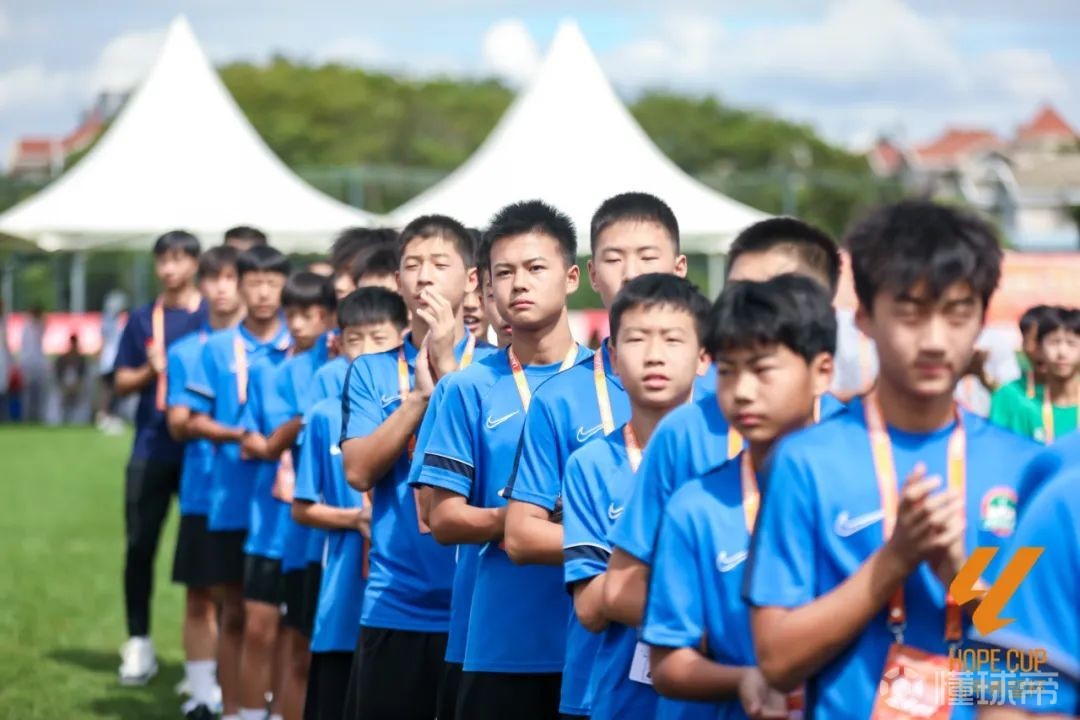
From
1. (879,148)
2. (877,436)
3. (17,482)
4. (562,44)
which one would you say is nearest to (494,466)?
(877,436)

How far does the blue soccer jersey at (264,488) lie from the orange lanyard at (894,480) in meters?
5.32

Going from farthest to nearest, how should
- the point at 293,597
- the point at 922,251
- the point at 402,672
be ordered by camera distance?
the point at 293,597, the point at 402,672, the point at 922,251

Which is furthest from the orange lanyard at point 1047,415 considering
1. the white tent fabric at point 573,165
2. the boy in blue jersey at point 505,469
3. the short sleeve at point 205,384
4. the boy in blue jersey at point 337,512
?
the white tent fabric at point 573,165

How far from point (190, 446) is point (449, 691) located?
169 inches

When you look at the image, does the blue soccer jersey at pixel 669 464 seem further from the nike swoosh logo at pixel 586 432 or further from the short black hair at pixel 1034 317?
the short black hair at pixel 1034 317

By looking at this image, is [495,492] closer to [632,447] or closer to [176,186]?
[632,447]

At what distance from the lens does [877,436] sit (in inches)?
116

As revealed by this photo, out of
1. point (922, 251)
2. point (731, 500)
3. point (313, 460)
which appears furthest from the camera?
point (313, 460)

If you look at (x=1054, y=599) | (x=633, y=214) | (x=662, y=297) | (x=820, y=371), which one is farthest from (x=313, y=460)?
(x=1054, y=599)

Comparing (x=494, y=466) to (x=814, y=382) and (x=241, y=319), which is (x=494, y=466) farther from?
(x=241, y=319)

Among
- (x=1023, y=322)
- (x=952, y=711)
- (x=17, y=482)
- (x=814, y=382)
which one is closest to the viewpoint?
(x=952, y=711)

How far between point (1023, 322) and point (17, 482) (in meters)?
15.7

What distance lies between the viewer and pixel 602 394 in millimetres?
4551

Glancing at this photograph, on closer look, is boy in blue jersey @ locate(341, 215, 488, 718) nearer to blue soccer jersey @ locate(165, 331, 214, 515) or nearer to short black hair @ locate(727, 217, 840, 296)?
short black hair @ locate(727, 217, 840, 296)
